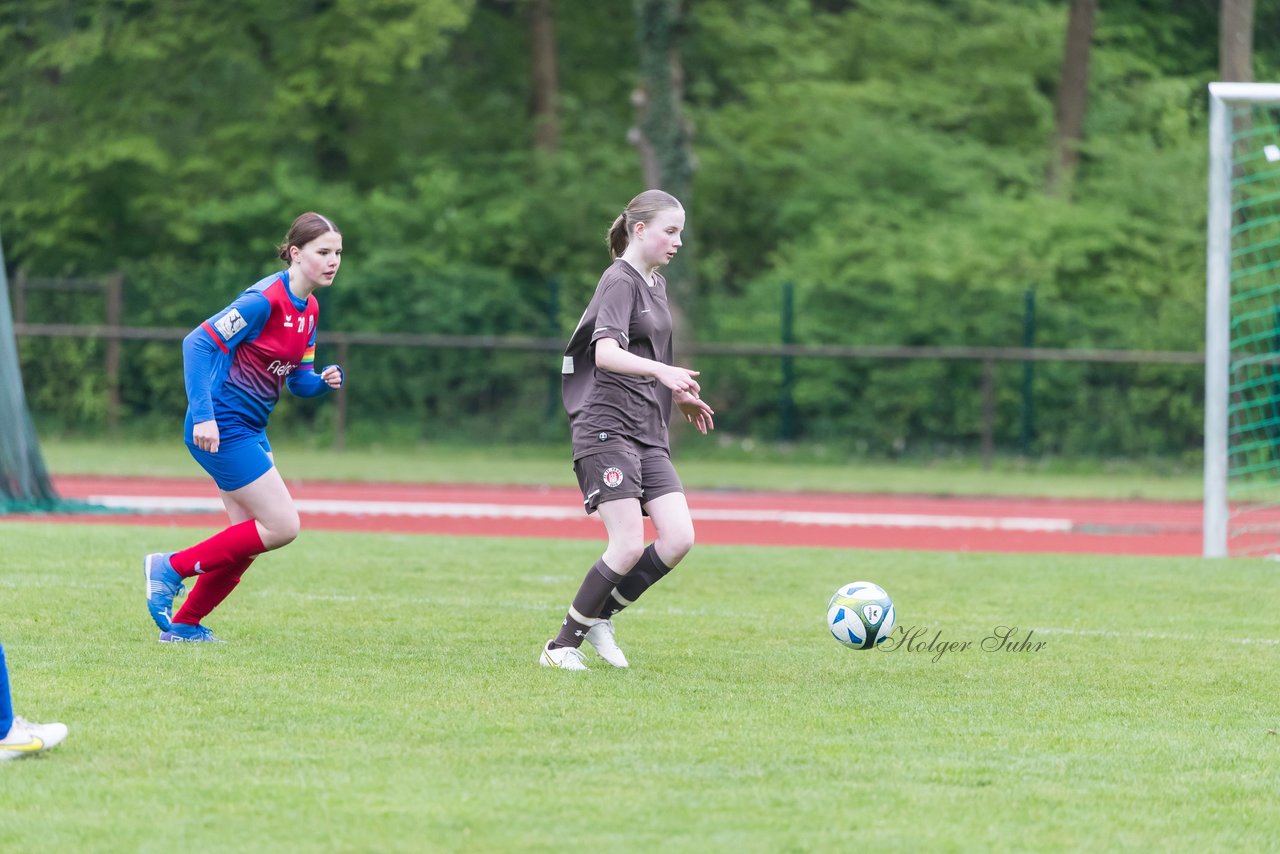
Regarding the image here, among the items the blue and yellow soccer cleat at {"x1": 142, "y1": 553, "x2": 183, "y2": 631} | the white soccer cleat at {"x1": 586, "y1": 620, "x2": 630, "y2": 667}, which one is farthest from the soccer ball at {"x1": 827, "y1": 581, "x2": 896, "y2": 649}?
the blue and yellow soccer cleat at {"x1": 142, "y1": 553, "x2": 183, "y2": 631}

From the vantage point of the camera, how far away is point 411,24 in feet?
83.3

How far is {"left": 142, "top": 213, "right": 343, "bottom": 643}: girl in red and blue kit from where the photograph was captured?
6961 millimetres

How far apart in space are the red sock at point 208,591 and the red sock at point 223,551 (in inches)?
1.8

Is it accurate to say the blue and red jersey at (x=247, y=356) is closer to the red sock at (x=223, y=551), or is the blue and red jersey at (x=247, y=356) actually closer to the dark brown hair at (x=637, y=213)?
the red sock at (x=223, y=551)

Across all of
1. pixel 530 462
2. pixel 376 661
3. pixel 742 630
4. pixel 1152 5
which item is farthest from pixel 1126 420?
pixel 376 661

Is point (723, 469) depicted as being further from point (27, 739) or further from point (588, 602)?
point (27, 739)

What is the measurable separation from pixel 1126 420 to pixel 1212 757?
690 inches

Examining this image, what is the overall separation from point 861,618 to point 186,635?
289 cm

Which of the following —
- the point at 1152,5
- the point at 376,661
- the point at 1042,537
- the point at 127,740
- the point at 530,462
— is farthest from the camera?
the point at 1152,5

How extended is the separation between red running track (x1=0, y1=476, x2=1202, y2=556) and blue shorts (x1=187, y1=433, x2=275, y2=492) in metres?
6.10

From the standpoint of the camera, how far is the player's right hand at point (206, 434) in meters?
6.83

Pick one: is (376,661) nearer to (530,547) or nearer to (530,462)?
(530,547)

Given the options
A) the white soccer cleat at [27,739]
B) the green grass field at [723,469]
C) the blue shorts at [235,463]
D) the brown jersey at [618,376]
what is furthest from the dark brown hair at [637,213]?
the green grass field at [723,469]

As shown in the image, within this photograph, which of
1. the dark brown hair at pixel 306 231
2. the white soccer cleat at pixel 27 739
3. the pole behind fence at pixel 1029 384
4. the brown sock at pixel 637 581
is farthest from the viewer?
the pole behind fence at pixel 1029 384
